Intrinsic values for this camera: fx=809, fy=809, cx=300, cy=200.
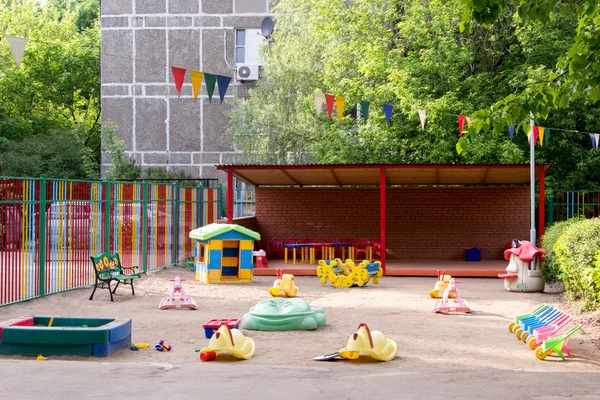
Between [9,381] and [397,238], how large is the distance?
18.3 metres

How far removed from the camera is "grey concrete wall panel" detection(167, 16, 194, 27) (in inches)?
1255

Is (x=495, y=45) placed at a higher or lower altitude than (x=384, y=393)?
higher

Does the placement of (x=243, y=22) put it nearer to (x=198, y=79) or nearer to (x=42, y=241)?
(x=198, y=79)

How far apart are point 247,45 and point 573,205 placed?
1417 cm

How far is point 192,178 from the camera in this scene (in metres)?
31.7

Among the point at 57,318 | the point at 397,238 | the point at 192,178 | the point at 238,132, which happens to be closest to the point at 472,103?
the point at 397,238

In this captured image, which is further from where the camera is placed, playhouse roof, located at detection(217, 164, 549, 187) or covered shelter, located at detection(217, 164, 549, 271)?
covered shelter, located at detection(217, 164, 549, 271)

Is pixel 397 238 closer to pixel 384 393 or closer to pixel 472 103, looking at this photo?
pixel 472 103

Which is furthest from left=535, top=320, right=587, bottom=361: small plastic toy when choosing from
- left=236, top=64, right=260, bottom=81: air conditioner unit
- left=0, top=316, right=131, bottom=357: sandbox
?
left=236, top=64, right=260, bottom=81: air conditioner unit

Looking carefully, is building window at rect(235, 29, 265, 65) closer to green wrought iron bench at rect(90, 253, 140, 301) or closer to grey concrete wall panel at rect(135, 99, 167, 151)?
grey concrete wall panel at rect(135, 99, 167, 151)

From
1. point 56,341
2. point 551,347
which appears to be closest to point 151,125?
point 56,341

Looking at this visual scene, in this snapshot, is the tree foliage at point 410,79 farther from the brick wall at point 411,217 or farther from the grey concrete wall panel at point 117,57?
the grey concrete wall panel at point 117,57

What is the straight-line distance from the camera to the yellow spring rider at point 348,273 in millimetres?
17438

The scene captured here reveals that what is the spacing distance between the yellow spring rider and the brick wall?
20.4ft
